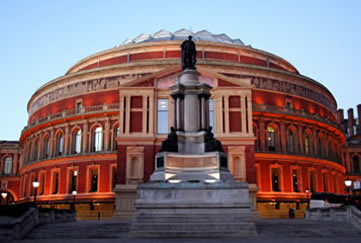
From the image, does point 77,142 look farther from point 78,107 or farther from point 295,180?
point 295,180

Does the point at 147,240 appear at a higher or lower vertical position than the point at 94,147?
lower

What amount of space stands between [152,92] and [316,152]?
23349 mm

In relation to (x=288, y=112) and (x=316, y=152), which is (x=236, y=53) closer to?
(x=288, y=112)

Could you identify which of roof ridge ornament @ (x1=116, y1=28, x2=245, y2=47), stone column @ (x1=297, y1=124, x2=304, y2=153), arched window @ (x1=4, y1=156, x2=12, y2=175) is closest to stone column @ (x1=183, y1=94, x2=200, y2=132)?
stone column @ (x1=297, y1=124, x2=304, y2=153)

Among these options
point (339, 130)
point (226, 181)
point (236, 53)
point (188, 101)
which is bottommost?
point (226, 181)

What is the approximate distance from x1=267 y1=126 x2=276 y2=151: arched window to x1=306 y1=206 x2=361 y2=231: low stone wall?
1814 cm

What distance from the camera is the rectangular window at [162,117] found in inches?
1593

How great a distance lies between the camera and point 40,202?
49.6m

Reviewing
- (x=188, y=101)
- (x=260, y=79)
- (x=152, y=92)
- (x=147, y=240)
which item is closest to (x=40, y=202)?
(x=152, y=92)

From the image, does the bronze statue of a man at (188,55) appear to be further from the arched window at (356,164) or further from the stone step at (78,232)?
the arched window at (356,164)

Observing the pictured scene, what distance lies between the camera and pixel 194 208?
19.6 metres

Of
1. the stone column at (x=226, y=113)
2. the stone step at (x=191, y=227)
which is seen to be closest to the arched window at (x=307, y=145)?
the stone column at (x=226, y=113)

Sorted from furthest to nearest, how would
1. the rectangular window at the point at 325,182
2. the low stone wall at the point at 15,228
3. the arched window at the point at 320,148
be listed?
the arched window at the point at 320,148 → the rectangular window at the point at 325,182 → the low stone wall at the point at 15,228

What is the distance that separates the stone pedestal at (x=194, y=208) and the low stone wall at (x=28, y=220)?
5702 mm
